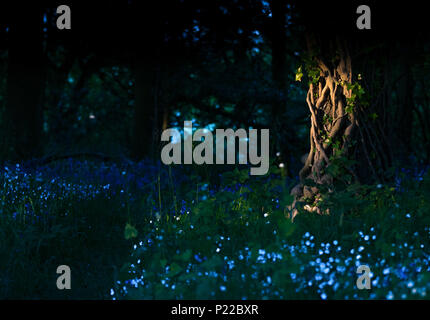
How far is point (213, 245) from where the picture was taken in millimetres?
4656

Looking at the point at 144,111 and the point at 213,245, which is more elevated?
the point at 144,111

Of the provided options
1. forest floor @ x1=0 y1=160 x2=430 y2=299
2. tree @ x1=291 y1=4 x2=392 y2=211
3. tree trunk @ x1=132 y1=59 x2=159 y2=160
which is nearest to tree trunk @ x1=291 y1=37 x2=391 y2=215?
tree @ x1=291 y1=4 x2=392 y2=211

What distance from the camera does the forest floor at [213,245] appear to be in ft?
11.5

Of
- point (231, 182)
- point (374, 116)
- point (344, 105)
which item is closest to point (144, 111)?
point (231, 182)

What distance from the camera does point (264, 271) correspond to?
3.86m

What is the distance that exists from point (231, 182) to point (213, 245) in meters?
2.14

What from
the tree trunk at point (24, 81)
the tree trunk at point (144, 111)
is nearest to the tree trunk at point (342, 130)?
the tree trunk at point (144, 111)

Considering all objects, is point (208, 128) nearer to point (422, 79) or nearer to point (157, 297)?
point (422, 79)

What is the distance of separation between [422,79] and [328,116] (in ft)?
20.4

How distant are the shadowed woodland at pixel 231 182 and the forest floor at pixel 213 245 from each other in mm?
23

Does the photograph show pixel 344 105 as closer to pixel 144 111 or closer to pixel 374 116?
pixel 374 116

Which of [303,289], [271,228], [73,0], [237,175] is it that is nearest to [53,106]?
[73,0]

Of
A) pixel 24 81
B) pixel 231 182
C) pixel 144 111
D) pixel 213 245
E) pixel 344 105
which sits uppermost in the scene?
pixel 24 81

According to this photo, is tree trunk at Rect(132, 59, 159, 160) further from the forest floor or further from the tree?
the tree
